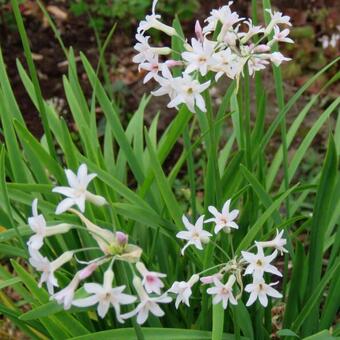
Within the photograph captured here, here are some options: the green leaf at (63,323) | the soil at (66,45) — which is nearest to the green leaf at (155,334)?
the green leaf at (63,323)

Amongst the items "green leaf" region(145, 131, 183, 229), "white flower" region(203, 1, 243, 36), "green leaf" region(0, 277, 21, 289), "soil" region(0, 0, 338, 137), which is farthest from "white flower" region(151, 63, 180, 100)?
"soil" region(0, 0, 338, 137)

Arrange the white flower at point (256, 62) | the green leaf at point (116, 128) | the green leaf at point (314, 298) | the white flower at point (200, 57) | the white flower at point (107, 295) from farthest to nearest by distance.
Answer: the green leaf at point (116, 128)
the green leaf at point (314, 298)
the white flower at point (256, 62)
the white flower at point (200, 57)
the white flower at point (107, 295)

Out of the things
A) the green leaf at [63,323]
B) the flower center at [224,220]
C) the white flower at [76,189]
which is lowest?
the green leaf at [63,323]

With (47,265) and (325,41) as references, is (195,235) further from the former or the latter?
(325,41)

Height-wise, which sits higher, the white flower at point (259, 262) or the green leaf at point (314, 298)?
the white flower at point (259, 262)

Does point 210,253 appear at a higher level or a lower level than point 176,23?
lower

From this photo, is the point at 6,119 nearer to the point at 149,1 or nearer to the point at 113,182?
the point at 113,182

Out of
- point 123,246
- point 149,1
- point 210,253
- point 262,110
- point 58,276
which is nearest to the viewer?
point 123,246

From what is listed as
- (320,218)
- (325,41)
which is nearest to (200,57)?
(320,218)

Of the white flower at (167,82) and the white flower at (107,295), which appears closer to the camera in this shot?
the white flower at (107,295)

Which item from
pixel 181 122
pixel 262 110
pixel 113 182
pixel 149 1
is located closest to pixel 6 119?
pixel 113 182

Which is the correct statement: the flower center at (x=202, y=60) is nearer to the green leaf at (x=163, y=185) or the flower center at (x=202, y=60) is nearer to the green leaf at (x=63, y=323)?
the green leaf at (x=163, y=185)
